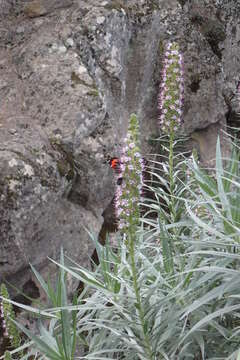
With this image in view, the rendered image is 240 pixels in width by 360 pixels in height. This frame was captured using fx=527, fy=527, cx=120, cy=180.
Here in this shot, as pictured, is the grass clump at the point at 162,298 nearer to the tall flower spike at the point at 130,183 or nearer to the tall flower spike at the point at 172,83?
the tall flower spike at the point at 130,183

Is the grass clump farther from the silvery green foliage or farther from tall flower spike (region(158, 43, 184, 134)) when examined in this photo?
tall flower spike (region(158, 43, 184, 134))

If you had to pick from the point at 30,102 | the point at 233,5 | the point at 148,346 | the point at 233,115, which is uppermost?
the point at 233,5

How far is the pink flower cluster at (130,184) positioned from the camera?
1.54m

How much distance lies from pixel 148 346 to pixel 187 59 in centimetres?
369

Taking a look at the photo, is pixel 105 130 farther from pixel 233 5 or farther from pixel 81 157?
pixel 233 5

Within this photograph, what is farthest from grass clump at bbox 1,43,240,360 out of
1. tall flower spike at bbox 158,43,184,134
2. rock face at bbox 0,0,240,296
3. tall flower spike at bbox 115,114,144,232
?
rock face at bbox 0,0,240,296

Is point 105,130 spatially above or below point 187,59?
below

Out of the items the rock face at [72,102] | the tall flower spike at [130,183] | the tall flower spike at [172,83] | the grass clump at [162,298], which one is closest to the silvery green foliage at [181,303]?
the grass clump at [162,298]

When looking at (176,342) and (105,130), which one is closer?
(176,342)

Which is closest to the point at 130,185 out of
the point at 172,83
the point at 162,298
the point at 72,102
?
the point at 162,298

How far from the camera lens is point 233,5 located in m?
5.41

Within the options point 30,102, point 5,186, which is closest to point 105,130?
point 30,102

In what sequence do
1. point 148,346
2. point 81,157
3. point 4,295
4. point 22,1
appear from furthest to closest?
point 22,1 → point 81,157 → point 4,295 → point 148,346

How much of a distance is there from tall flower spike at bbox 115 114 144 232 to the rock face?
169 cm
